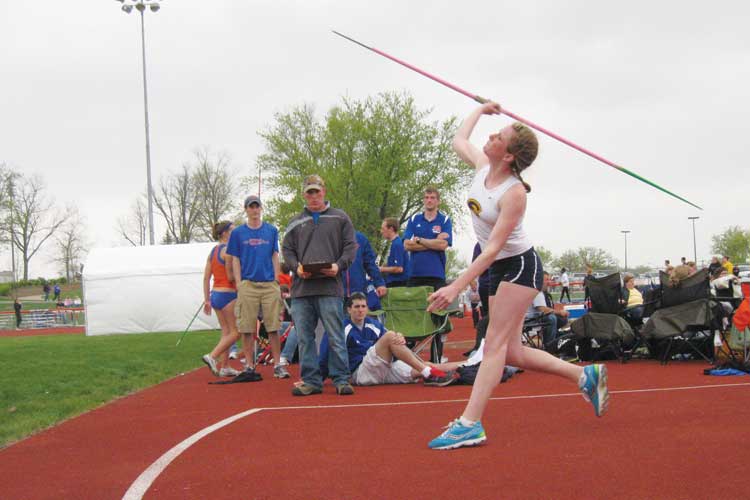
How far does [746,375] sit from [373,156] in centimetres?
3863

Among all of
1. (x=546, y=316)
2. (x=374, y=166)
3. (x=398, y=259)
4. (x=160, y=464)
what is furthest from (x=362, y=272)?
(x=374, y=166)

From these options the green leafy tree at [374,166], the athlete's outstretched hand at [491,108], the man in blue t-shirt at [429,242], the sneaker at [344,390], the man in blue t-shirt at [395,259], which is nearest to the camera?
the athlete's outstretched hand at [491,108]

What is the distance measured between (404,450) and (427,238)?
5492mm

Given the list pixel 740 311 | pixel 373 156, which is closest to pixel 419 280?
pixel 740 311

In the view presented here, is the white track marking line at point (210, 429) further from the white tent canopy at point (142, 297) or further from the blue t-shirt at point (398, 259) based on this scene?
the white tent canopy at point (142, 297)

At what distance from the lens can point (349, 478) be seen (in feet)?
13.1

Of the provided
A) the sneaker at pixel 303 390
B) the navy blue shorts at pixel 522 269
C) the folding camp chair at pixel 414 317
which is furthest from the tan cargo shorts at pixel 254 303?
the navy blue shorts at pixel 522 269

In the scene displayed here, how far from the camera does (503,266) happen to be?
475cm

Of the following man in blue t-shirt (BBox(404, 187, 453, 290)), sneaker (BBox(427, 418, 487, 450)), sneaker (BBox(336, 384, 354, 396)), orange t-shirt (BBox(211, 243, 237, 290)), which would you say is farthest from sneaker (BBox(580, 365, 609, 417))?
orange t-shirt (BBox(211, 243, 237, 290))

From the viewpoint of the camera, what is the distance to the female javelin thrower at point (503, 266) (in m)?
4.54

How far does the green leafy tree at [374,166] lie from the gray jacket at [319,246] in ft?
120

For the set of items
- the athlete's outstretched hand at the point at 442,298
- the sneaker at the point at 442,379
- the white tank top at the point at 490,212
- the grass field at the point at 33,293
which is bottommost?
the grass field at the point at 33,293

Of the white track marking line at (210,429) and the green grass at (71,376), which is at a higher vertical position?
the white track marking line at (210,429)

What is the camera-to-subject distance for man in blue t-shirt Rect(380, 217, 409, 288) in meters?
10.6
